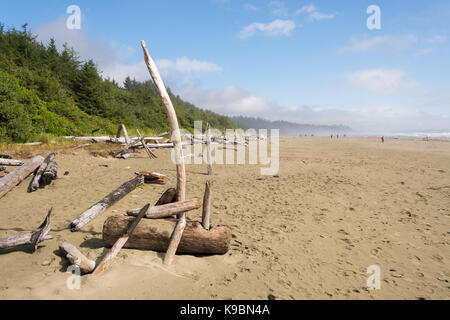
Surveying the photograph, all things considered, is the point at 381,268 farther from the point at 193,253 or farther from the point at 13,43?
the point at 13,43

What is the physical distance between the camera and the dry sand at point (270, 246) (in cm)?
317

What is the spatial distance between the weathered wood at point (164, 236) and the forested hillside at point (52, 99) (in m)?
13.8

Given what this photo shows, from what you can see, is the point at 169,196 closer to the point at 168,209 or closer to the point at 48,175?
the point at 168,209

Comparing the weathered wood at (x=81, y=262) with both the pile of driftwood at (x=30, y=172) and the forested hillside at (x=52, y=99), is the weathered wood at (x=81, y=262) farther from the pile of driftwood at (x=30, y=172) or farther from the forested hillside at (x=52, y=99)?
the forested hillside at (x=52, y=99)

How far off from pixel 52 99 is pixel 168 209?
23.5m

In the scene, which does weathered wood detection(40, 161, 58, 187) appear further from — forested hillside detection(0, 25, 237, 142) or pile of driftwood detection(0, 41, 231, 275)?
forested hillside detection(0, 25, 237, 142)

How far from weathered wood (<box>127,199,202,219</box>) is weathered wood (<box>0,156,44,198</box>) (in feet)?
20.4

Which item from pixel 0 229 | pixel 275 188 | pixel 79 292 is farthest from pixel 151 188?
pixel 79 292

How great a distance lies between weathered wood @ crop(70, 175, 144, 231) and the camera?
4.92 m

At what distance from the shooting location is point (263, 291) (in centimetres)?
319

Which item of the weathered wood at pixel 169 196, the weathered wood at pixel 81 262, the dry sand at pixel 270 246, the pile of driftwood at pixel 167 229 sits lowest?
the dry sand at pixel 270 246

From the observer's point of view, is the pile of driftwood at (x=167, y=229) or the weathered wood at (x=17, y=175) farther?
the weathered wood at (x=17, y=175)

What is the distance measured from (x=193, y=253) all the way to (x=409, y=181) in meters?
10.9

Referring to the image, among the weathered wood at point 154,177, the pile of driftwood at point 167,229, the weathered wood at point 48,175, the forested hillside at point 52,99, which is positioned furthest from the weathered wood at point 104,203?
the forested hillside at point 52,99
